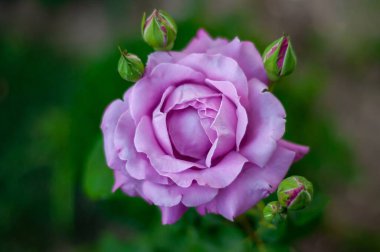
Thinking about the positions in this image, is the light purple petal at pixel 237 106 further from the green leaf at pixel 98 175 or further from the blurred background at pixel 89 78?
the blurred background at pixel 89 78

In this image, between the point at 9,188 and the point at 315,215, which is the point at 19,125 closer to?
the point at 9,188

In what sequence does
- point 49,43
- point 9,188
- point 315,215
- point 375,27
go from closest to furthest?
point 315,215 < point 9,188 < point 375,27 < point 49,43

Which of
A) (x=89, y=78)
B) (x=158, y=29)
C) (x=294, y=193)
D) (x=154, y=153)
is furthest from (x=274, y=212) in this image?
(x=89, y=78)

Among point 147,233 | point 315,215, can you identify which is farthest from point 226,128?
point 147,233

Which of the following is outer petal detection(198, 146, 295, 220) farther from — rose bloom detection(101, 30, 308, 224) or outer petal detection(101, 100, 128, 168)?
outer petal detection(101, 100, 128, 168)

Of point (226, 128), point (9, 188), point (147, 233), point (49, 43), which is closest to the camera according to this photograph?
point (226, 128)

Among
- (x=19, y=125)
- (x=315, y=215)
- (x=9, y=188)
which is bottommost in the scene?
(x=9, y=188)

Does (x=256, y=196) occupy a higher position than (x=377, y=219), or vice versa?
(x=256, y=196)

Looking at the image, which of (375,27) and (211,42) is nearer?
(211,42)
